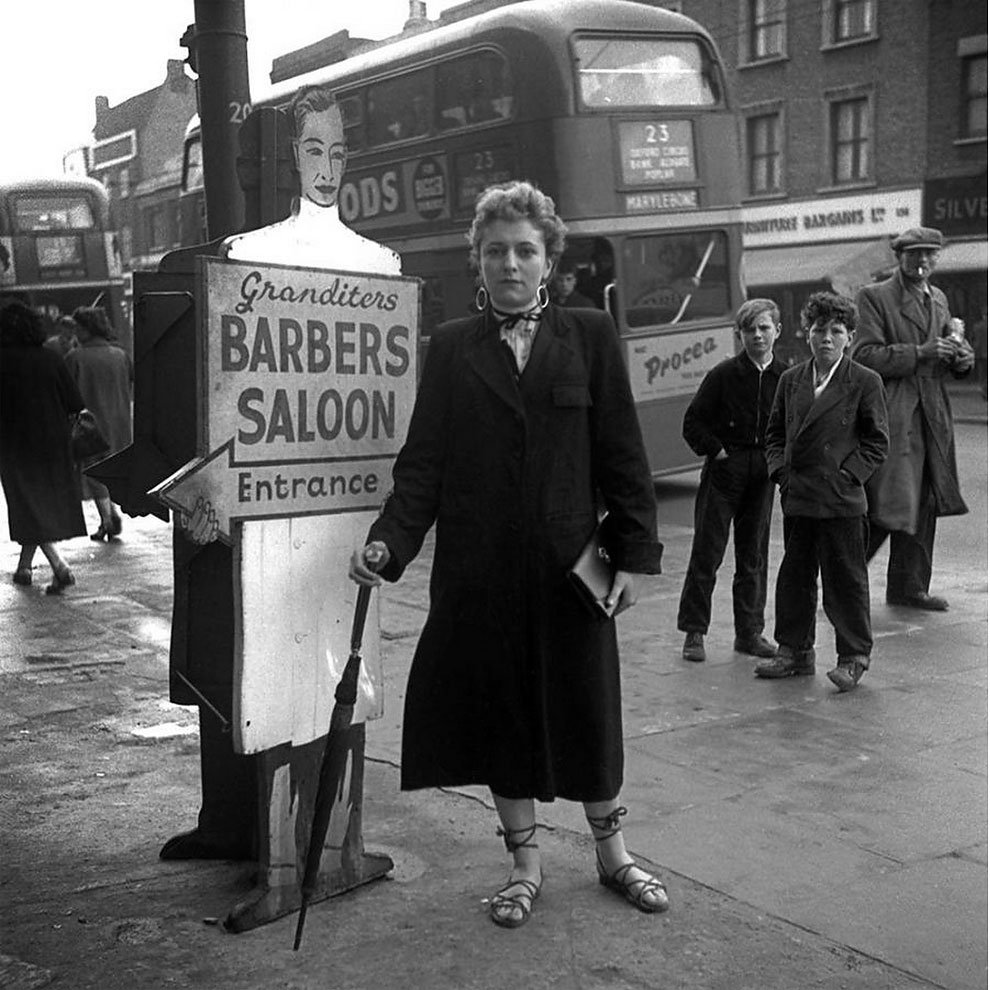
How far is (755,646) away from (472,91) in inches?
303

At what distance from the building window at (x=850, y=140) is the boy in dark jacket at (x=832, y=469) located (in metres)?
24.6

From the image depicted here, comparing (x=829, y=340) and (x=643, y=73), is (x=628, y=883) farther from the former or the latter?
(x=643, y=73)

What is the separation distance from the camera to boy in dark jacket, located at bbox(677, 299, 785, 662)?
21.7 ft

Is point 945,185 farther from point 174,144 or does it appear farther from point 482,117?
point 174,144

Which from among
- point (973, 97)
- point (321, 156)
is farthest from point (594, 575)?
point (973, 97)

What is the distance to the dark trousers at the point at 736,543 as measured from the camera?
6.73 metres

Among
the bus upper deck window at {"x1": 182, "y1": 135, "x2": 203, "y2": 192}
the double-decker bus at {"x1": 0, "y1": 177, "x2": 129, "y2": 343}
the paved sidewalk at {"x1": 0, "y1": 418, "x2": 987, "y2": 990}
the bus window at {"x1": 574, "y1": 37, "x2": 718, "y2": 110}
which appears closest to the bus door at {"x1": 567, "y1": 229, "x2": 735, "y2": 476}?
the bus window at {"x1": 574, "y1": 37, "x2": 718, "y2": 110}

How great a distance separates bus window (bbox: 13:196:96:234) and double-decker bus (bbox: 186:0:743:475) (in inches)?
490

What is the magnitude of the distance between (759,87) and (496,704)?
96.5ft

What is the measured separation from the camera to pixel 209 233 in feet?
13.5

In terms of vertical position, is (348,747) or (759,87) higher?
(759,87)

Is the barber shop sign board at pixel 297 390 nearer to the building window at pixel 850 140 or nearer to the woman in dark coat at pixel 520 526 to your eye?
the woman in dark coat at pixel 520 526

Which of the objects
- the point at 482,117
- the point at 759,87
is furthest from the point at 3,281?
the point at 759,87

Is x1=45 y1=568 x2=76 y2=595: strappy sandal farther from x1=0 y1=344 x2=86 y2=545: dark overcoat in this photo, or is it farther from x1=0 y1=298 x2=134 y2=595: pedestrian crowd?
A: x1=0 y1=344 x2=86 y2=545: dark overcoat
